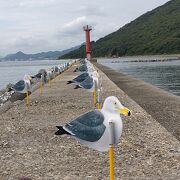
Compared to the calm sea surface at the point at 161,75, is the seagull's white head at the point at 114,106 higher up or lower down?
higher up

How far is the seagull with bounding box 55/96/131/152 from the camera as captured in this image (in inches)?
261

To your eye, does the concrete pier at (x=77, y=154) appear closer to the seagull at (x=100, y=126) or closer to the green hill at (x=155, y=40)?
the seagull at (x=100, y=126)

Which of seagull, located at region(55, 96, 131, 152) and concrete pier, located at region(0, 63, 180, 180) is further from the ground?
seagull, located at region(55, 96, 131, 152)

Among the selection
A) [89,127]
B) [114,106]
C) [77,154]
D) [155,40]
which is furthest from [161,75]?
[155,40]


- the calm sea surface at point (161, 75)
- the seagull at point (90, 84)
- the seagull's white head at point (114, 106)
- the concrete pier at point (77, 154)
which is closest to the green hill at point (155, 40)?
the calm sea surface at point (161, 75)

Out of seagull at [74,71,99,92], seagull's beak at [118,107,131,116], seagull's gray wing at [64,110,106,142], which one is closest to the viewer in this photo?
seagull's beak at [118,107,131,116]

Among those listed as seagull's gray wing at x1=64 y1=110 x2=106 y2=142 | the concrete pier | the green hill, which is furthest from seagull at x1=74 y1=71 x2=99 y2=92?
the green hill

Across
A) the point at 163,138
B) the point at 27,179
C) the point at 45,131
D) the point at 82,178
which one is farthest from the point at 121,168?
the point at 45,131

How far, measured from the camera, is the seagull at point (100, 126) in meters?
6.62

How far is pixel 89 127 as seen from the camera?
709cm

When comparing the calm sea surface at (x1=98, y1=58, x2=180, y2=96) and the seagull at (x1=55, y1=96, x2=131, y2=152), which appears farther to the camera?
the calm sea surface at (x1=98, y1=58, x2=180, y2=96)

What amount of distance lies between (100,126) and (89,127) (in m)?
0.32

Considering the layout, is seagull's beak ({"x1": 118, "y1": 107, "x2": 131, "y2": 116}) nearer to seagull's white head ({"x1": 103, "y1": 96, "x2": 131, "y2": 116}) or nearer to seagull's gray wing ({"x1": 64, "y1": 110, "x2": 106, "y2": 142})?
seagull's white head ({"x1": 103, "y1": 96, "x2": 131, "y2": 116})

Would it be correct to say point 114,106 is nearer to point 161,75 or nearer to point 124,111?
point 124,111
